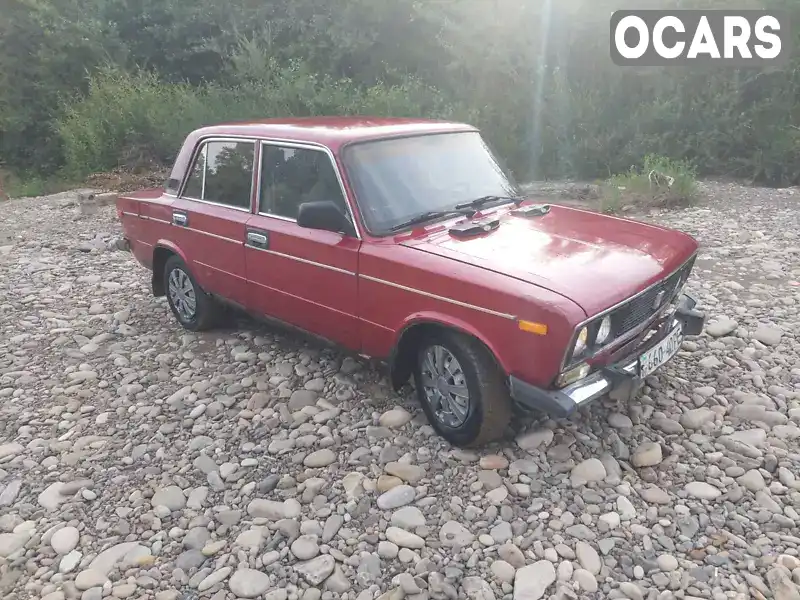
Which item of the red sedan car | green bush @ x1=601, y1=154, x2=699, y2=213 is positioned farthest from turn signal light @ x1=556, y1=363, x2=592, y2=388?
green bush @ x1=601, y1=154, x2=699, y2=213

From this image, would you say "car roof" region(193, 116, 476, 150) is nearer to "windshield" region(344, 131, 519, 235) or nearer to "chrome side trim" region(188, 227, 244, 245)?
"windshield" region(344, 131, 519, 235)

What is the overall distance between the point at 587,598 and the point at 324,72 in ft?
45.6

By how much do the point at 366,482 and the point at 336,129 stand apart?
226 centimetres

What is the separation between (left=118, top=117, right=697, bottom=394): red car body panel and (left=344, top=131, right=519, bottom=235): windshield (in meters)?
0.08

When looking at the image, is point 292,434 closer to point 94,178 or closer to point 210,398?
point 210,398

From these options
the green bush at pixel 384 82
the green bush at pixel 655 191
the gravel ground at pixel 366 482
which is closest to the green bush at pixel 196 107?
the green bush at pixel 384 82

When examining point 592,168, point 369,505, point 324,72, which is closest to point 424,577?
point 369,505

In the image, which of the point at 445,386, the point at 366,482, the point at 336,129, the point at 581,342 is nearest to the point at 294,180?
the point at 336,129

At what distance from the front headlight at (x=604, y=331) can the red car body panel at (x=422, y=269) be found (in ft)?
0.39

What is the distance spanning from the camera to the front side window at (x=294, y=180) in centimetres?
412

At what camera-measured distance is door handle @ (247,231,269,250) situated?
454cm

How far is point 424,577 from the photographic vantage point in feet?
9.75

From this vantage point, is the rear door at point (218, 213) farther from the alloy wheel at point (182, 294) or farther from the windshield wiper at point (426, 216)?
the windshield wiper at point (426, 216)

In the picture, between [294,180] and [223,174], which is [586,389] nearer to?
[294,180]
